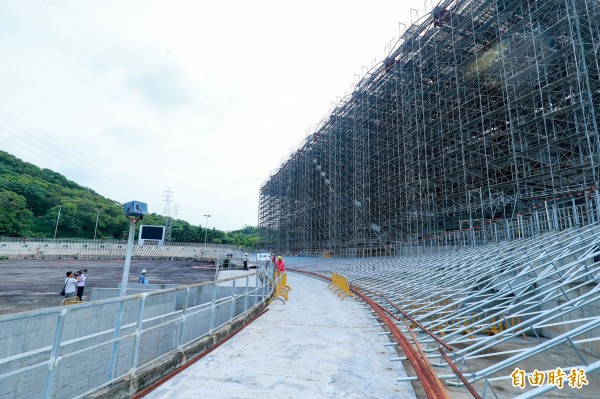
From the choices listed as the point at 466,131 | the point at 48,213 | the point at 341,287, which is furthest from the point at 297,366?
the point at 48,213

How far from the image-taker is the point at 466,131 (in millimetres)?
24547

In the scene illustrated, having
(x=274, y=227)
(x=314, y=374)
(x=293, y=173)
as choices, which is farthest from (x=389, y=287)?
(x=274, y=227)

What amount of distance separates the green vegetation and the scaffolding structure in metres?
51.5

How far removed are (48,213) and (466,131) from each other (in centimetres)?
8874

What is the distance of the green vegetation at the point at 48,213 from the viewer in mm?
63906

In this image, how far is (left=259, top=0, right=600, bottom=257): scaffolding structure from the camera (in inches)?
670

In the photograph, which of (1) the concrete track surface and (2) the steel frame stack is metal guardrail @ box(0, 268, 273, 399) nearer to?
(1) the concrete track surface

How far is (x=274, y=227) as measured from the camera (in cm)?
6359

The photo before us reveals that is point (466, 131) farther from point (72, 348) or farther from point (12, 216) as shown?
point (12, 216)

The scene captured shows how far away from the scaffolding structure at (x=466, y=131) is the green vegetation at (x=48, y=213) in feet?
169

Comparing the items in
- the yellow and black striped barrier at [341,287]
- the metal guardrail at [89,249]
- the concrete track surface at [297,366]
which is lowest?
the concrete track surface at [297,366]

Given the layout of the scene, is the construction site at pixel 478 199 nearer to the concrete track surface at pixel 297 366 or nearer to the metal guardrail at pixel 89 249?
the concrete track surface at pixel 297 366

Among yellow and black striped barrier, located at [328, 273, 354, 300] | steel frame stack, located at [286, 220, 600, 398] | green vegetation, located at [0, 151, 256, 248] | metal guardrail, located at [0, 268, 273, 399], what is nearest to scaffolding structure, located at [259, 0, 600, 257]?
steel frame stack, located at [286, 220, 600, 398]

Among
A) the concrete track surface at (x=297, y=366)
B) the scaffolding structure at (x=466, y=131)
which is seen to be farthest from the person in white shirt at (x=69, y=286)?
the scaffolding structure at (x=466, y=131)
